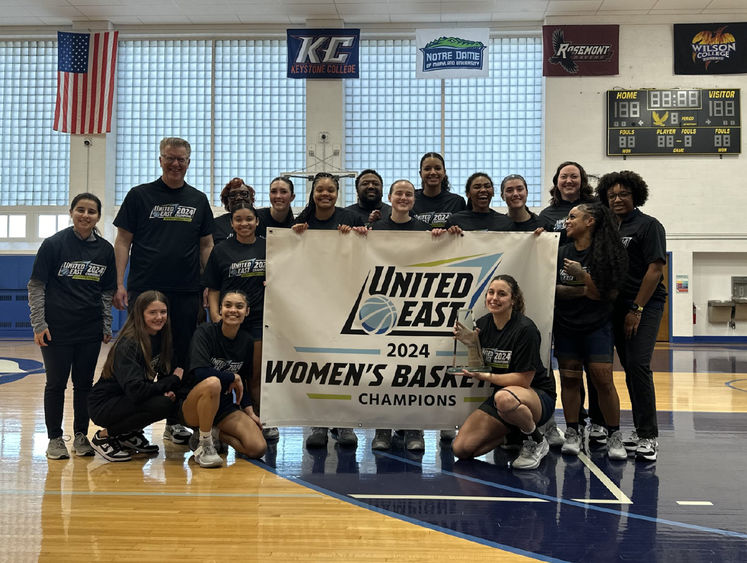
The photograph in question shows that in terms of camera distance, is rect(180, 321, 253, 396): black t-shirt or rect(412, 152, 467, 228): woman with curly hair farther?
rect(412, 152, 467, 228): woman with curly hair

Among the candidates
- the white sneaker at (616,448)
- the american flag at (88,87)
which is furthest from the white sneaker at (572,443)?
the american flag at (88,87)

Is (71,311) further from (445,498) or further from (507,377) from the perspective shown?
(507,377)

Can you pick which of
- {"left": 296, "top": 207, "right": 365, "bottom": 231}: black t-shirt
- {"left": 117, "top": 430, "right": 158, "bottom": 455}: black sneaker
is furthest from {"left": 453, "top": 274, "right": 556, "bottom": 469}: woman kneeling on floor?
{"left": 117, "top": 430, "right": 158, "bottom": 455}: black sneaker

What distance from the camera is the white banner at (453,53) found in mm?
14250

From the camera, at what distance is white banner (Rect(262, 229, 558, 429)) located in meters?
4.64

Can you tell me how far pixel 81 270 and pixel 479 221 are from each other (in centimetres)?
290

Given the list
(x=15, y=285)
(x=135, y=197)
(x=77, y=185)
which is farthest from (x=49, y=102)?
(x=135, y=197)

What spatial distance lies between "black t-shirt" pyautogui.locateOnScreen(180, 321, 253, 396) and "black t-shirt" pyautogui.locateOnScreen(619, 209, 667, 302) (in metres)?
2.70

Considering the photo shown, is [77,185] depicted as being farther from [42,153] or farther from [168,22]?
[168,22]

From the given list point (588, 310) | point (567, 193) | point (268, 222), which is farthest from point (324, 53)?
point (588, 310)

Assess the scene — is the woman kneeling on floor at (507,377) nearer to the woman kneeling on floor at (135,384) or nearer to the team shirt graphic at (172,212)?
the woman kneeling on floor at (135,384)

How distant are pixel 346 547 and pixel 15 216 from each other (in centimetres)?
1584

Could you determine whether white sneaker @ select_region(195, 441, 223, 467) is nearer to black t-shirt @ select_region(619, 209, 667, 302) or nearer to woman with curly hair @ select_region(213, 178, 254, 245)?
woman with curly hair @ select_region(213, 178, 254, 245)

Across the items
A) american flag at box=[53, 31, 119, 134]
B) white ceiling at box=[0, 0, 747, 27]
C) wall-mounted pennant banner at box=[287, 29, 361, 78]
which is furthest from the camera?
american flag at box=[53, 31, 119, 134]
